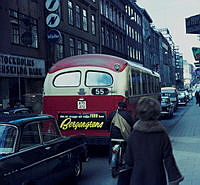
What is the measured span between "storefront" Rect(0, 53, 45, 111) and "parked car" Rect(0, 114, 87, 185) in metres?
12.2

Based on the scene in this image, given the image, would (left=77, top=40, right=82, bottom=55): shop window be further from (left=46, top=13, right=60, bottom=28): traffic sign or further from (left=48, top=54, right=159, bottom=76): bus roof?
(left=48, top=54, right=159, bottom=76): bus roof

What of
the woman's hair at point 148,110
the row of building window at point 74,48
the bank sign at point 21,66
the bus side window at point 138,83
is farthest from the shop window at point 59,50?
the woman's hair at point 148,110

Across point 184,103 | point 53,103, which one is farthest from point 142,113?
point 184,103

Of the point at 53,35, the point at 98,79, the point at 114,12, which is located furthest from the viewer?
the point at 114,12

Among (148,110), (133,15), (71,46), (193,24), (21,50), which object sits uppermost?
(133,15)

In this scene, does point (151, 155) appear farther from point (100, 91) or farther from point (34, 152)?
point (100, 91)

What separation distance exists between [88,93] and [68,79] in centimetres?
81

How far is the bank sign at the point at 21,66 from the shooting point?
1789 cm

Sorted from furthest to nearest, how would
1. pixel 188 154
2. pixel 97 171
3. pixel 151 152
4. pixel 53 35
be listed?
pixel 53 35 < pixel 188 154 < pixel 97 171 < pixel 151 152

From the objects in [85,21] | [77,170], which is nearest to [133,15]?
[85,21]

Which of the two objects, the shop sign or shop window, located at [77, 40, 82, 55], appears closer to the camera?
the shop sign

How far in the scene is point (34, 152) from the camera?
517 cm

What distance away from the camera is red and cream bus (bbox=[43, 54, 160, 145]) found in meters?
9.46

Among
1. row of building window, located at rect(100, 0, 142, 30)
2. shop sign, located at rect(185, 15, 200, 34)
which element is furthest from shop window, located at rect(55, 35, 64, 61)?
shop sign, located at rect(185, 15, 200, 34)
